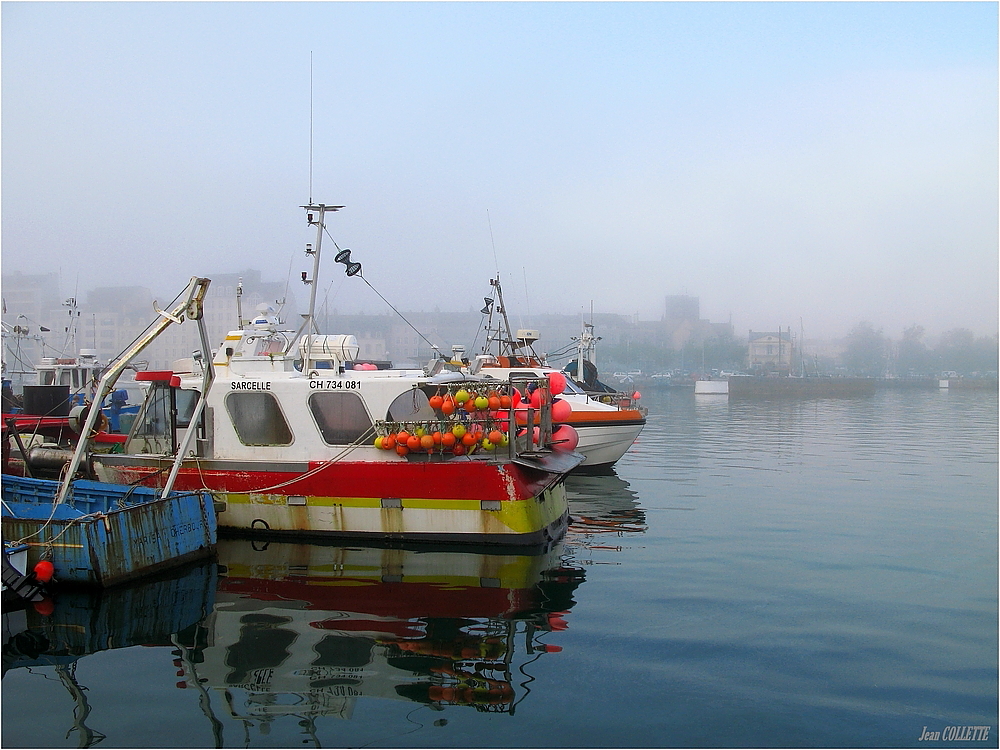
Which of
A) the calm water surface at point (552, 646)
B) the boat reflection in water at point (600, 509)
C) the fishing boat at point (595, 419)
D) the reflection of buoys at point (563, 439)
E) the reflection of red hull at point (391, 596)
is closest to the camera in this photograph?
the calm water surface at point (552, 646)

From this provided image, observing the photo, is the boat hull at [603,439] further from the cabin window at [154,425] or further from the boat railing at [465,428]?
the cabin window at [154,425]

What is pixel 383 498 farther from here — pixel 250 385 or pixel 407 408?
→ pixel 250 385

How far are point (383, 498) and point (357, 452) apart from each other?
2.44ft

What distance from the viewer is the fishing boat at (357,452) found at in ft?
34.6

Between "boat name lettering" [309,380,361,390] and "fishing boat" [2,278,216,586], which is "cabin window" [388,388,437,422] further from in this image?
"fishing boat" [2,278,216,586]

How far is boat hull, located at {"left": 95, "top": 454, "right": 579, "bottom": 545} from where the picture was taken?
10.5 meters

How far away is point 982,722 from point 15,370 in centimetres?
2763

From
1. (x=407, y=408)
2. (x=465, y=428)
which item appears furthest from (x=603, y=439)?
(x=465, y=428)

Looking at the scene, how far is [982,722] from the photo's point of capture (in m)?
5.88

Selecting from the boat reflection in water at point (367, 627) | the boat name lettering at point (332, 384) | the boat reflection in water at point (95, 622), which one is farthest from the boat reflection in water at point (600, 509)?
the boat reflection in water at point (95, 622)

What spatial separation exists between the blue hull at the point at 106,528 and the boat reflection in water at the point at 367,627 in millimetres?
748

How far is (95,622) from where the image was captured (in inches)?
314

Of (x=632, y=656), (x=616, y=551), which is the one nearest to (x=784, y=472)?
(x=616, y=551)

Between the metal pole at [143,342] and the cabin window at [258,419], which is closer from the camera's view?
the metal pole at [143,342]
